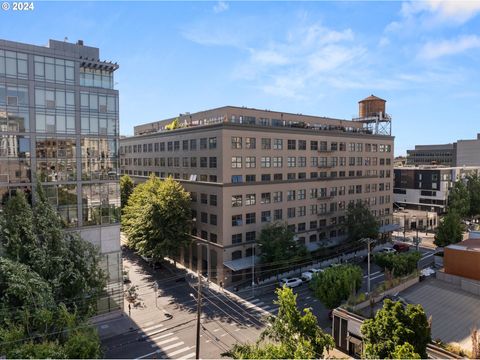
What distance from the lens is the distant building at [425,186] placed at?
88500 millimetres

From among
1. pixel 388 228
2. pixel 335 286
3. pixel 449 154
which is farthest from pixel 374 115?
pixel 449 154

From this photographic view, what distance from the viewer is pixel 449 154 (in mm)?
143250

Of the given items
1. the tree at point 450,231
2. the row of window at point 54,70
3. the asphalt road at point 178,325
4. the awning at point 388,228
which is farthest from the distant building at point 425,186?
the row of window at point 54,70

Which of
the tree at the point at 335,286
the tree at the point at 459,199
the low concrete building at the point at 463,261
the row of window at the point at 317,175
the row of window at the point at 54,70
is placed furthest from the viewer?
the tree at the point at 459,199

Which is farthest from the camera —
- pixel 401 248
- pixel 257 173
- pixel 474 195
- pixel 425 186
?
pixel 425 186

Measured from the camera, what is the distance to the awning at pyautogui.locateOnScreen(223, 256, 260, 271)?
46062 millimetres

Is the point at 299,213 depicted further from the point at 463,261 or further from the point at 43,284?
the point at 43,284

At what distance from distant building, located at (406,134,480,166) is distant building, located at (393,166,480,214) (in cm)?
4052

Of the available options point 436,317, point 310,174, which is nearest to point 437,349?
point 436,317

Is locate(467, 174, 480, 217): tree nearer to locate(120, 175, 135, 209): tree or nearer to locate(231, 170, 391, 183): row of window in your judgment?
locate(231, 170, 391, 183): row of window

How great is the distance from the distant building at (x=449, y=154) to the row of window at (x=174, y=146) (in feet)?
365

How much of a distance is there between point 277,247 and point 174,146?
80.4ft

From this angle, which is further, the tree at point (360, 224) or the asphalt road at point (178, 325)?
the tree at point (360, 224)

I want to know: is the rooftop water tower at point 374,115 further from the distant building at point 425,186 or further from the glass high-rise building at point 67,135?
the glass high-rise building at point 67,135
